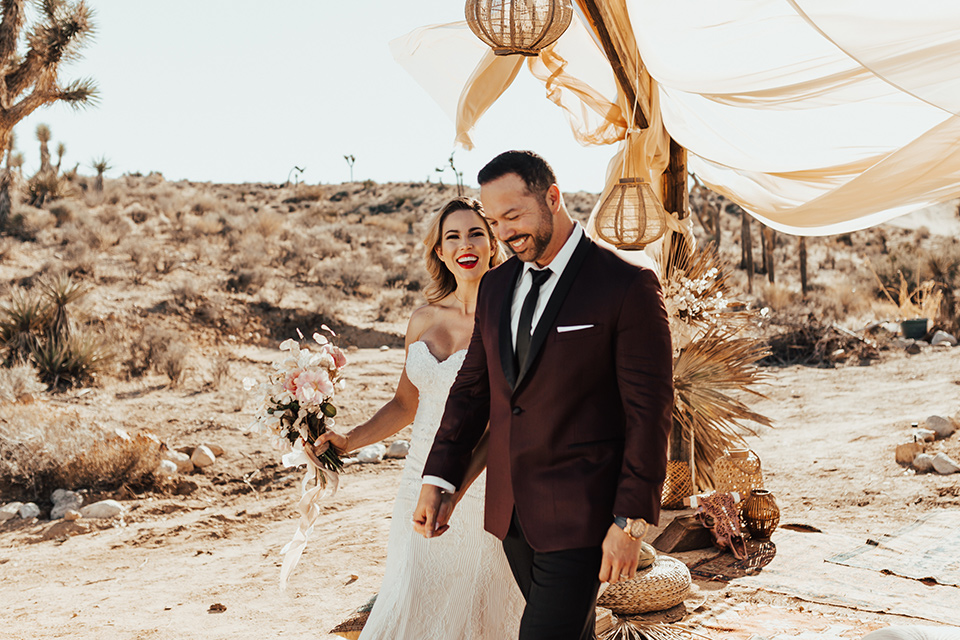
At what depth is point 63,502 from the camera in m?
7.24

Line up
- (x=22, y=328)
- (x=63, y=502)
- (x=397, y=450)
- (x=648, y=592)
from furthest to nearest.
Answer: (x=22, y=328) < (x=397, y=450) < (x=63, y=502) < (x=648, y=592)

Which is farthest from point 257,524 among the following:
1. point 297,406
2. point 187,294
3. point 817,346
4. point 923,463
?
point 817,346

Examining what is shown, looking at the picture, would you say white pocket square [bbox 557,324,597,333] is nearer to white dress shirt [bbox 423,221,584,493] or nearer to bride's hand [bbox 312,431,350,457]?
white dress shirt [bbox 423,221,584,493]

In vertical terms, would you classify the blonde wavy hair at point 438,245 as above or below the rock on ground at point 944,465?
above

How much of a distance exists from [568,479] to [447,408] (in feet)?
1.91

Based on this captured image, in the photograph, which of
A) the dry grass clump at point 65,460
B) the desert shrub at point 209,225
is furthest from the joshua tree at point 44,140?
the dry grass clump at point 65,460

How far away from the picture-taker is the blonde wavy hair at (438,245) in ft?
11.8

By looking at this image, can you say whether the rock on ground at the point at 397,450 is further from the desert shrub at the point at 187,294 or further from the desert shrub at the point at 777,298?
the desert shrub at the point at 777,298

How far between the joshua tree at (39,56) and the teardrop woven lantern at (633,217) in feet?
37.1

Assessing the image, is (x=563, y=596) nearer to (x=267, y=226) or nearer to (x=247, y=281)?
(x=247, y=281)

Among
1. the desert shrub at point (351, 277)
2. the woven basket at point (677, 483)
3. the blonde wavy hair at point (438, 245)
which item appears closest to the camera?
the blonde wavy hair at point (438, 245)

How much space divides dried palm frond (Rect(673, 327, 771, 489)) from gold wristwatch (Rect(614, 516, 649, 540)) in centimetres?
363

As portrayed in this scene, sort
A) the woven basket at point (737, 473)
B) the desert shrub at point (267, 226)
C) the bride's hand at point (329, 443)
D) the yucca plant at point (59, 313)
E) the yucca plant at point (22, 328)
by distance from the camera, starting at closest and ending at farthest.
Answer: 1. the bride's hand at point (329, 443)
2. the woven basket at point (737, 473)
3. the yucca plant at point (22, 328)
4. the yucca plant at point (59, 313)
5. the desert shrub at point (267, 226)

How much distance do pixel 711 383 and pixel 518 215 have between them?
3.83 meters
